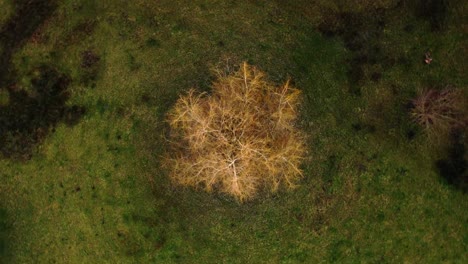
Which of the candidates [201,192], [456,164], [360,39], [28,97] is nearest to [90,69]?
[28,97]

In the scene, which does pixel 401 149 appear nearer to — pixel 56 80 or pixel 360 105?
pixel 360 105

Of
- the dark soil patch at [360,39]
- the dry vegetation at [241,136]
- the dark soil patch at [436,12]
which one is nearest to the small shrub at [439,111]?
the dark soil patch at [360,39]

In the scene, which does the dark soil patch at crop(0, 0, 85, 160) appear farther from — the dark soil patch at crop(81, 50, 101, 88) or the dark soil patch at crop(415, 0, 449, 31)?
the dark soil patch at crop(415, 0, 449, 31)

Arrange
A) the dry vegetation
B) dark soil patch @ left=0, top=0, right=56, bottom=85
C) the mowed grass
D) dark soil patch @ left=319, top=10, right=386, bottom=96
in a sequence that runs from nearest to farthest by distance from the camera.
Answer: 1. the dry vegetation
2. the mowed grass
3. dark soil patch @ left=319, top=10, right=386, bottom=96
4. dark soil patch @ left=0, top=0, right=56, bottom=85

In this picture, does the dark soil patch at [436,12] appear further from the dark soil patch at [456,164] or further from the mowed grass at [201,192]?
the dark soil patch at [456,164]

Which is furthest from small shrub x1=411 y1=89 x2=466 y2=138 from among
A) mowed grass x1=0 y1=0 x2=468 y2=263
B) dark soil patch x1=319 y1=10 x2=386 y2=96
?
dark soil patch x1=319 y1=10 x2=386 y2=96
